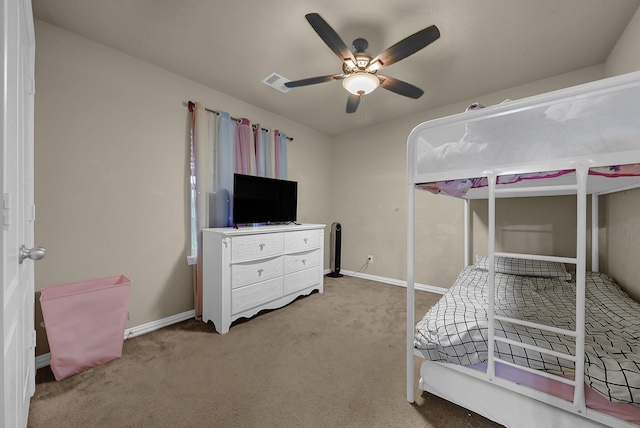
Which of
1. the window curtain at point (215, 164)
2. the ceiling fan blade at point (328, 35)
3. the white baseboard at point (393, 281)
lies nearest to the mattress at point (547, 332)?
the white baseboard at point (393, 281)

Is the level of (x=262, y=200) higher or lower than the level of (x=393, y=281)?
higher

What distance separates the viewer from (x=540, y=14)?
68.1 inches

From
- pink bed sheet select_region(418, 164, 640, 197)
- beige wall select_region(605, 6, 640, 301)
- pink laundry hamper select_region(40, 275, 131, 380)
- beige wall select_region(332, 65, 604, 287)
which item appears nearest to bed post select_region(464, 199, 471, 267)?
beige wall select_region(332, 65, 604, 287)

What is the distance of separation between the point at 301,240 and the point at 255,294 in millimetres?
817

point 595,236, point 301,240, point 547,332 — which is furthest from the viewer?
A: point 301,240

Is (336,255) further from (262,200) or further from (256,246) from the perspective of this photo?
(256,246)

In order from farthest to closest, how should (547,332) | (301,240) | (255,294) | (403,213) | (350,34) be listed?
(403,213), (301,240), (255,294), (350,34), (547,332)

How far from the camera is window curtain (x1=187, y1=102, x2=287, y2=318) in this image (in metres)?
2.55

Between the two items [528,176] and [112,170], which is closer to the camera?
[528,176]

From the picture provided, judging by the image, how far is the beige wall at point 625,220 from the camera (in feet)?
5.97

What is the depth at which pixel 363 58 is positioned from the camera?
1.84 m

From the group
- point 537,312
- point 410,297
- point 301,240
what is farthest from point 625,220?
point 301,240

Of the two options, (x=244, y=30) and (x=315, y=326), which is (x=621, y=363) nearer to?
(x=315, y=326)

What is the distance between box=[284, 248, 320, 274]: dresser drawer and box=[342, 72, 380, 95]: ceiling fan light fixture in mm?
1800
